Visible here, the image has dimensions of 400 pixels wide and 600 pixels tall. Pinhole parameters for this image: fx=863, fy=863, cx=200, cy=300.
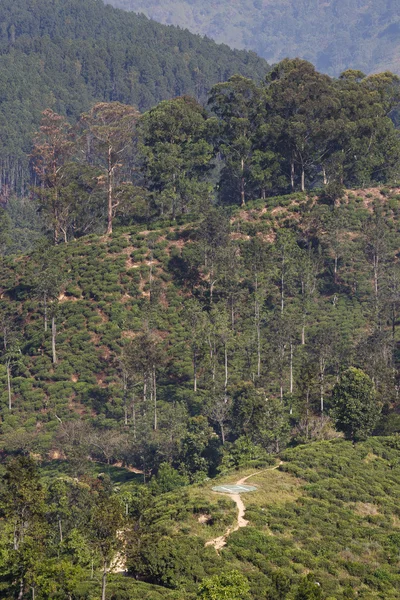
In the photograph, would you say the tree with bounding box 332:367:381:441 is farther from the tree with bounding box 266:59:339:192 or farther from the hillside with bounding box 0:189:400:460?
the tree with bounding box 266:59:339:192

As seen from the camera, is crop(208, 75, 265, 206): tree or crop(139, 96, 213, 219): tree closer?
crop(139, 96, 213, 219): tree

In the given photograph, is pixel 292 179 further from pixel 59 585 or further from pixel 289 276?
pixel 59 585

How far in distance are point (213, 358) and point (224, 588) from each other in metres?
52.3

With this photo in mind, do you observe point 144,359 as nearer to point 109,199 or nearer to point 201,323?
point 201,323

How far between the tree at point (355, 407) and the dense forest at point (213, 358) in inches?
7.6

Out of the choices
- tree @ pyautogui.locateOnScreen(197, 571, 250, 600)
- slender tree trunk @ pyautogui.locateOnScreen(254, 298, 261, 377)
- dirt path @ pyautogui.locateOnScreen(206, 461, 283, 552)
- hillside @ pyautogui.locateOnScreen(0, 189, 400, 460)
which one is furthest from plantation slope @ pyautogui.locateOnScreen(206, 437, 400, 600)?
slender tree trunk @ pyautogui.locateOnScreen(254, 298, 261, 377)

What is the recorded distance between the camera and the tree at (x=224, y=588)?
39.6 m

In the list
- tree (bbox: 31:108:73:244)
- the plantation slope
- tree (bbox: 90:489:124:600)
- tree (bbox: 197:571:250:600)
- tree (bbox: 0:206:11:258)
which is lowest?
the plantation slope

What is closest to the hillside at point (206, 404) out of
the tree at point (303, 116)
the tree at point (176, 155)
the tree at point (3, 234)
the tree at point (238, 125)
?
the tree at point (176, 155)

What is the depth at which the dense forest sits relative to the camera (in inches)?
1937

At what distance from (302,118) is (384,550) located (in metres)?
81.5

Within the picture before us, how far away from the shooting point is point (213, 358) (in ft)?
300

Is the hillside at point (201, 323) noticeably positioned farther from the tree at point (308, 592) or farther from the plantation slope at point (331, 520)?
the tree at point (308, 592)

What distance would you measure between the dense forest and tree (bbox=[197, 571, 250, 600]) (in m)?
0.14
